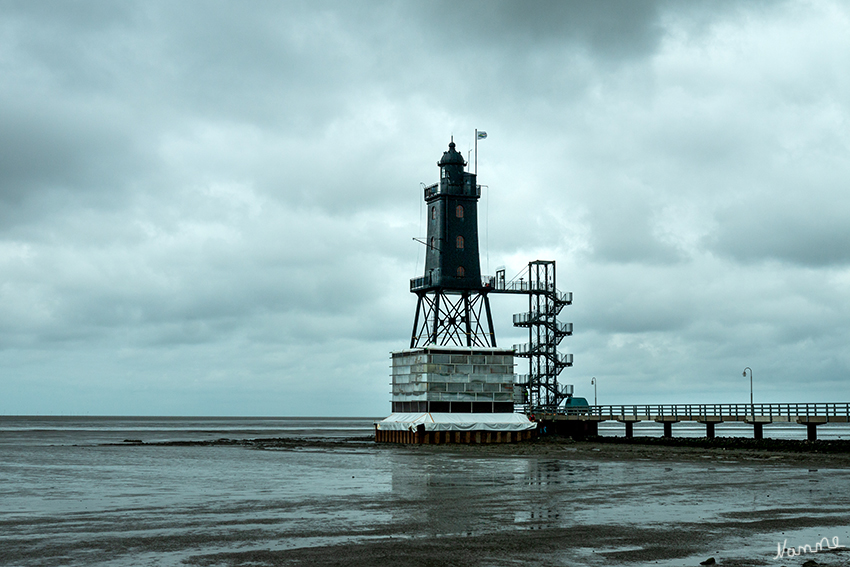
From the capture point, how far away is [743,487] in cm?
2806

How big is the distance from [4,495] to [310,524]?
13299 millimetres

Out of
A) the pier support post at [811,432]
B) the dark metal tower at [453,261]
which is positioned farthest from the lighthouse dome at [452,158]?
the pier support post at [811,432]

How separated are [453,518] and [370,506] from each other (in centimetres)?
382

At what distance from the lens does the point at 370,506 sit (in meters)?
23.7

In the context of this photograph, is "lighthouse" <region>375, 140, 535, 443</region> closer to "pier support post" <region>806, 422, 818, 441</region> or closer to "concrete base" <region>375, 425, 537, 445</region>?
"concrete base" <region>375, 425, 537, 445</region>

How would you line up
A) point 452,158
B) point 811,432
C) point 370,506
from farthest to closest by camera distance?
point 452,158
point 811,432
point 370,506

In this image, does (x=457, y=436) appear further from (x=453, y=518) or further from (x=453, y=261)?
(x=453, y=518)

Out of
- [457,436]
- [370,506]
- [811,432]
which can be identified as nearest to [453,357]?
[457,436]

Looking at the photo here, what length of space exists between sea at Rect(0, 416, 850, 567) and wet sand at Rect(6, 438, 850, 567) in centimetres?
6

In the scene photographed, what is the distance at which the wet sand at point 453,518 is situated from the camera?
15547mm

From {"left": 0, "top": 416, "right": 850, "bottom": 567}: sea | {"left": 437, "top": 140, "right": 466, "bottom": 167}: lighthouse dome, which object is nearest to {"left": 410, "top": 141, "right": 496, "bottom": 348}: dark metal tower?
{"left": 437, "top": 140, "right": 466, "bottom": 167}: lighthouse dome

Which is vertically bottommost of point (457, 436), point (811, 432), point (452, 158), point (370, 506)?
point (457, 436)

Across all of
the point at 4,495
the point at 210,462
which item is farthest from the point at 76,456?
the point at 4,495

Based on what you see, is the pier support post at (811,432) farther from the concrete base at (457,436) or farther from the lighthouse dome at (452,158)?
the lighthouse dome at (452,158)
